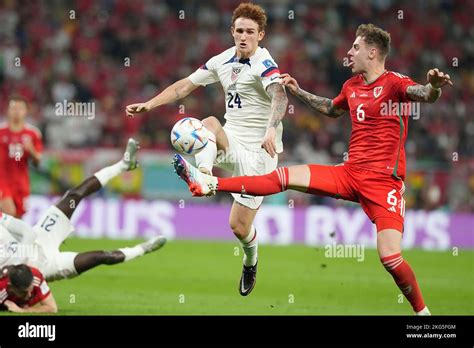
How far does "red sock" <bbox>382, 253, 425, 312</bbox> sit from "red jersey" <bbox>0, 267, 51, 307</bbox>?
10.9 feet

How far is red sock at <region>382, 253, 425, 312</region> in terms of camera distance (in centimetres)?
815

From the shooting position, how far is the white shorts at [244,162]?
9.48m

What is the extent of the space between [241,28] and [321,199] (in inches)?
431

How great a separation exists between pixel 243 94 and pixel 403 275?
8.63 feet

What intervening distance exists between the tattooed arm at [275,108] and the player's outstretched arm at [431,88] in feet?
4.17

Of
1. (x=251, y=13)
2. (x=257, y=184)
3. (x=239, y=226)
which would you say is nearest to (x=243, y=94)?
(x=251, y=13)

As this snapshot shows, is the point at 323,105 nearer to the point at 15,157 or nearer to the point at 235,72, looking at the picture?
the point at 235,72

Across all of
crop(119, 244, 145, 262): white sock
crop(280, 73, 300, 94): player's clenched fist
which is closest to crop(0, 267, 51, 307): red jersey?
crop(119, 244, 145, 262): white sock

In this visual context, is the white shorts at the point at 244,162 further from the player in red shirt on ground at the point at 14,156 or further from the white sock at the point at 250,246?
the player in red shirt on ground at the point at 14,156

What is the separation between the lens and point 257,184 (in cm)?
823

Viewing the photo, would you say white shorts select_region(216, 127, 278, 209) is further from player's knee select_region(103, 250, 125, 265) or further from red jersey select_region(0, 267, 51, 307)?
red jersey select_region(0, 267, 51, 307)

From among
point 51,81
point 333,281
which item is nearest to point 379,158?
point 333,281

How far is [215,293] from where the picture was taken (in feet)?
37.0

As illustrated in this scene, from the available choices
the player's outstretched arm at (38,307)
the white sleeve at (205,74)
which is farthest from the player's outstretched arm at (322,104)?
the player's outstretched arm at (38,307)
